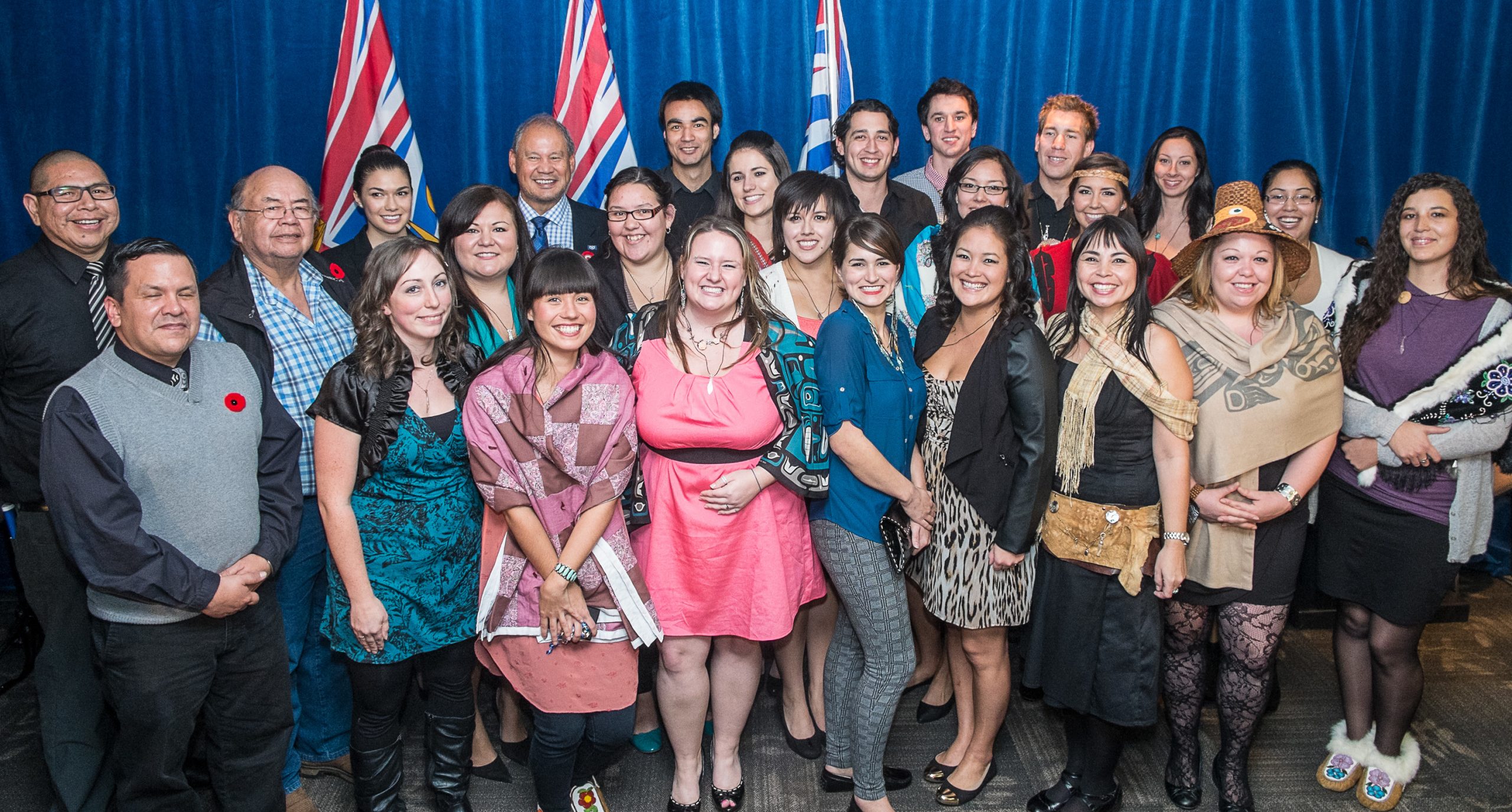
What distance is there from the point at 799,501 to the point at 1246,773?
1.51 meters

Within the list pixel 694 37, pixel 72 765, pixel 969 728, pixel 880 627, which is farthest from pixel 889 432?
pixel 694 37

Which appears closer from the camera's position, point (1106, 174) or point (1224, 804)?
point (1224, 804)

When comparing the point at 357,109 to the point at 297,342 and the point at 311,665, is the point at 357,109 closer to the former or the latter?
the point at 297,342

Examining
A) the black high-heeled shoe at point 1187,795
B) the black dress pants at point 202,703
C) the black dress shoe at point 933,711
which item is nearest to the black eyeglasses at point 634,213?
the black dress pants at point 202,703

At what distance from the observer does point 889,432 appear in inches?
98.6

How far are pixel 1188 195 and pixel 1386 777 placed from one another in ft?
6.44

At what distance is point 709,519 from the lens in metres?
2.48

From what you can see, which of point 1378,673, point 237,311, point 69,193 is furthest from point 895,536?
point 69,193

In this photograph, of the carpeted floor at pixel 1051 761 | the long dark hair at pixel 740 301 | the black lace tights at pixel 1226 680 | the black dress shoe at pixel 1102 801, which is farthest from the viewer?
the carpeted floor at pixel 1051 761

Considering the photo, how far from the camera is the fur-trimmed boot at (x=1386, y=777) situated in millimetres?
2775

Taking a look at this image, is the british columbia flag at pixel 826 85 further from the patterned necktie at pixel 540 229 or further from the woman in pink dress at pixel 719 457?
the woman in pink dress at pixel 719 457

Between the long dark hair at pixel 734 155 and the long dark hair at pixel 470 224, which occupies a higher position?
the long dark hair at pixel 734 155

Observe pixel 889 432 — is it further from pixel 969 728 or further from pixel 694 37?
pixel 694 37

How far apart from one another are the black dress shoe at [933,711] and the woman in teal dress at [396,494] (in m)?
1.54
